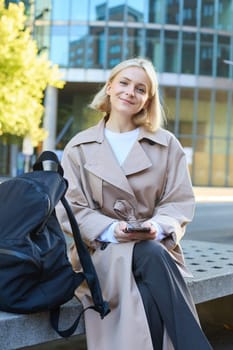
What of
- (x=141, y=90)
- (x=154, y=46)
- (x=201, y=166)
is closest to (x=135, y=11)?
(x=154, y=46)

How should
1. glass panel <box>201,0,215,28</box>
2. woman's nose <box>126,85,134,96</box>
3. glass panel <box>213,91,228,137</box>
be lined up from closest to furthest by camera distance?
woman's nose <box>126,85,134,96</box>, glass panel <box>201,0,215,28</box>, glass panel <box>213,91,228,137</box>

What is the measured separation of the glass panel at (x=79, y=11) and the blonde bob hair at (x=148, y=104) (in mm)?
36697

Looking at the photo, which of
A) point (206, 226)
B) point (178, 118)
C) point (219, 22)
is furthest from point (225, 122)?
point (206, 226)

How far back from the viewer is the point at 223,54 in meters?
40.0

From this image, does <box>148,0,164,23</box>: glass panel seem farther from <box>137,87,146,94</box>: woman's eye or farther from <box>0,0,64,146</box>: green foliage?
<box>137,87,146,94</box>: woman's eye

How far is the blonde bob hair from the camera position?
3.45 m

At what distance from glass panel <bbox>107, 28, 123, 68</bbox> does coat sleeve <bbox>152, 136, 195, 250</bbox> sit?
36.1 meters

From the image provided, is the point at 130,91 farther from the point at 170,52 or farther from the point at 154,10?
the point at 154,10

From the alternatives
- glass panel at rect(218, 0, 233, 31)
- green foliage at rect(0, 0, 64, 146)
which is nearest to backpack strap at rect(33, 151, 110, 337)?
green foliage at rect(0, 0, 64, 146)

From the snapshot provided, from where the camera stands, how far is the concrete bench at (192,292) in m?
2.67

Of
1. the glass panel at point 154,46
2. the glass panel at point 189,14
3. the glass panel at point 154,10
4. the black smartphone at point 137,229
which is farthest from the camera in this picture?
the glass panel at point 189,14

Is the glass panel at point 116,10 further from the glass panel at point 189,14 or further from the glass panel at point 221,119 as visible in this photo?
the glass panel at point 221,119

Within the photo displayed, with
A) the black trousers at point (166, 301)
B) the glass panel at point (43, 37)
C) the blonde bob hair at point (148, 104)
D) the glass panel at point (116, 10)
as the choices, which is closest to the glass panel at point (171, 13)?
the glass panel at point (116, 10)

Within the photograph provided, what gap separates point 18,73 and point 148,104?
1886 centimetres
